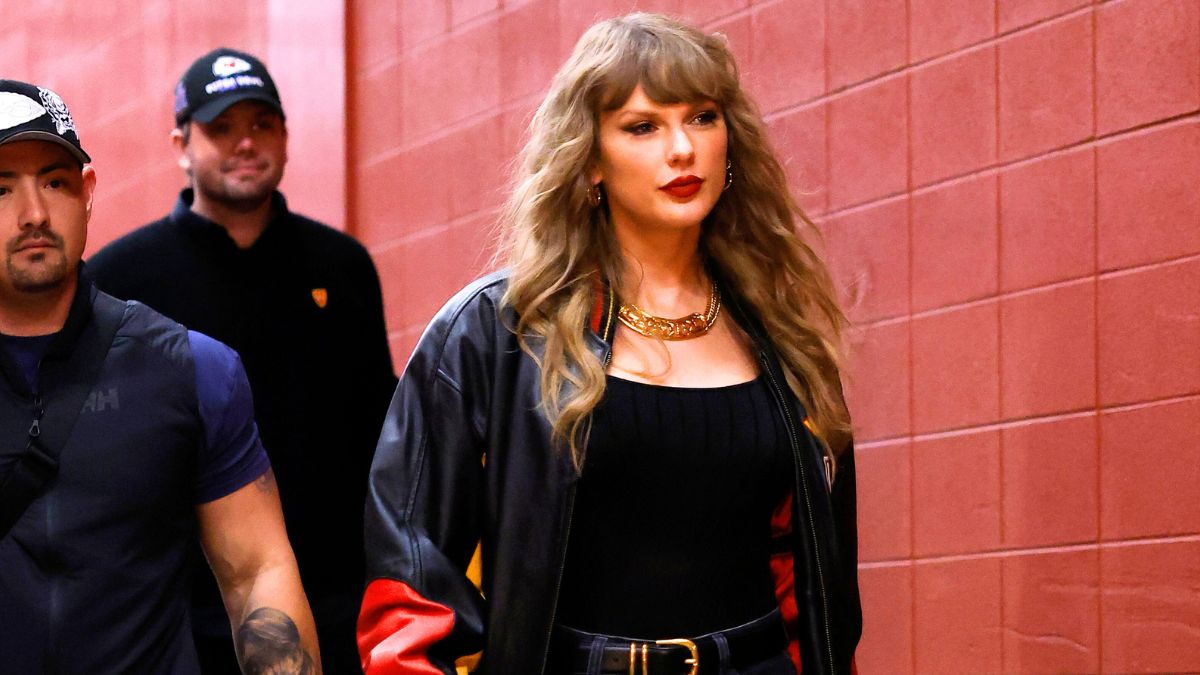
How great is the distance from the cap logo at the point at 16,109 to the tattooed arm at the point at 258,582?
815 mm

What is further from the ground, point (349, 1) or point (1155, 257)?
point (349, 1)

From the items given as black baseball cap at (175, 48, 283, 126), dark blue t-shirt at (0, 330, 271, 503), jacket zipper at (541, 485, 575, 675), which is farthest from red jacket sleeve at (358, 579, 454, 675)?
black baseball cap at (175, 48, 283, 126)

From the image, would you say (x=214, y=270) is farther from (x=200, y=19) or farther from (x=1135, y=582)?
(x=200, y=19)

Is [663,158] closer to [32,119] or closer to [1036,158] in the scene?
[32,119]

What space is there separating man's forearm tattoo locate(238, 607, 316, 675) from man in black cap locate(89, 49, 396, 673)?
2.88 feet

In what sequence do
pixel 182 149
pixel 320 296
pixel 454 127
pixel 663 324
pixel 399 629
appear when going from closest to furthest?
pixel 399 629 < pixel 663 324 < pixel 320 296 < pixel 182 149 < pixel 454 127

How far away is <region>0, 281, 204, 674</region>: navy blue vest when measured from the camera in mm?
3379

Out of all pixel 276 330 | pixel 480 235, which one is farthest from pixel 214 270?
pixel 480 235

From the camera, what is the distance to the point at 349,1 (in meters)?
7.56

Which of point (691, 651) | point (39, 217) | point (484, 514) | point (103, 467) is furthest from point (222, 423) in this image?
point (691, 651)

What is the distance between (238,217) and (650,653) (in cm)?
236

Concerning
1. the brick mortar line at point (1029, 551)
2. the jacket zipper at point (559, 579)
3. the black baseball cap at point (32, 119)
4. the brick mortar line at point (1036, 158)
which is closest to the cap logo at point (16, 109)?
the black baseball cap at point (32, 119)

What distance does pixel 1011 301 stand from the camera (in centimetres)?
453

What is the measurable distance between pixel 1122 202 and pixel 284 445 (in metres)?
2.15
